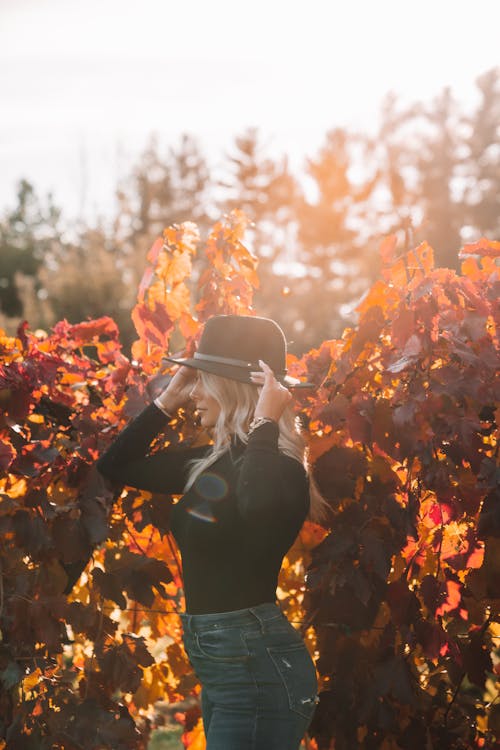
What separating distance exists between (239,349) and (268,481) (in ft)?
1.64

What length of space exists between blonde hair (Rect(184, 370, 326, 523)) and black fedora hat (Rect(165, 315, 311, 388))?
41 millimetres

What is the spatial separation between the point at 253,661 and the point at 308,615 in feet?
1.67

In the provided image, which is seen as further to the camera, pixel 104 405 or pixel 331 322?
pixel 331 322

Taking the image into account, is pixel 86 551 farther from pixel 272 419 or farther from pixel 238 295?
pixel 238 295

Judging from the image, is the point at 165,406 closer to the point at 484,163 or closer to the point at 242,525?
→ the point at 242,525

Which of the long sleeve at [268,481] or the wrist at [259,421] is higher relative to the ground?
the wrist at [259,421]


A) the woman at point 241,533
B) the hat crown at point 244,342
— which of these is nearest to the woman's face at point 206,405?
the woman at point 241,533

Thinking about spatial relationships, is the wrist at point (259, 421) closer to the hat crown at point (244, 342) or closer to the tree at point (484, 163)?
the hat crown at point (244, 342)

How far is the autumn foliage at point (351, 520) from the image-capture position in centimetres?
218

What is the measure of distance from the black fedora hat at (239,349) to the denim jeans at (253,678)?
688mm

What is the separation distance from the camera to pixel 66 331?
2.88 meters

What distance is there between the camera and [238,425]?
2.43m

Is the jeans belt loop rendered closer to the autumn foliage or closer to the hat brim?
the autumn foliage

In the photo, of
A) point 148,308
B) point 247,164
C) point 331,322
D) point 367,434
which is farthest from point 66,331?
point 247,164
